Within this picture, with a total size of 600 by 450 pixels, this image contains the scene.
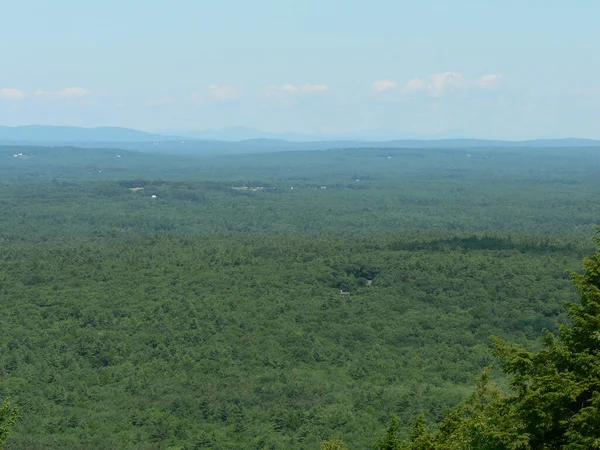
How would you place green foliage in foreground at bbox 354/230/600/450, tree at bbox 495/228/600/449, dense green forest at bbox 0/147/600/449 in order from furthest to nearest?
dense green forest at bbox 0/147/600/449
green foliage in foreground at bbox 354/230/600/450
tree at bbox 495/228/600/449

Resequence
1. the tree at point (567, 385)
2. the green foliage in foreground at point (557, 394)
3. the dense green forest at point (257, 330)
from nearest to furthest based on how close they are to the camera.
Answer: the tree at point (567, 385) < the green foliage in foreground at point (557, 394) < the dense green forest at point (257, 330)

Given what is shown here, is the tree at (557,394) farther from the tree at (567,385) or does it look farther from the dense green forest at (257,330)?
the dense green forest at (257,330)

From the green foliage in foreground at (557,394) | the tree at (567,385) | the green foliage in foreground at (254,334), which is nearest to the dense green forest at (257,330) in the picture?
the green foliage in foreground at (254,334)

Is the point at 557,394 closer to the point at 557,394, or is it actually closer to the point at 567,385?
the point at 557,394

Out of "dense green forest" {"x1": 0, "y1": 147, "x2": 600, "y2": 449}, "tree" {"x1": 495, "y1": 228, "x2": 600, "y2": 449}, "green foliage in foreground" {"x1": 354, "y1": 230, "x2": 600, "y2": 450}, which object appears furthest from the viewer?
"dense green forest" {"x1": 0, "y1": 147, "x2": 600, "y2": 449}

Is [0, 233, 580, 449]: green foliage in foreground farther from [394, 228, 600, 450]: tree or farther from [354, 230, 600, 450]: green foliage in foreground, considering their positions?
[394, 228, 600, 450]: tree

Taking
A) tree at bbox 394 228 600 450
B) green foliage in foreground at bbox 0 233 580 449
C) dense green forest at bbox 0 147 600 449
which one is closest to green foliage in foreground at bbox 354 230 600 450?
tree at bbox 394 228 600 450

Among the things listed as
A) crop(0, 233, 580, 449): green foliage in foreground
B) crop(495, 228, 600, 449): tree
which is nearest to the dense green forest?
crop(0, 233, 580, 449): green foliage in foreground

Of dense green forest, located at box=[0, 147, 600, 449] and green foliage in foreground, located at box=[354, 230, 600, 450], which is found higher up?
green foliage in foreground, located at box=[354, 230, 600, 450]

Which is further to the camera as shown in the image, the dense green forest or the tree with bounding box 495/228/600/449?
the dense green forest

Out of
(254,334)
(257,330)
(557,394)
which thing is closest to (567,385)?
(557,394)
